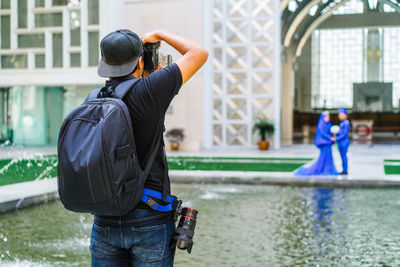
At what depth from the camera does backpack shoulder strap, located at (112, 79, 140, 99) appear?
2.35 m

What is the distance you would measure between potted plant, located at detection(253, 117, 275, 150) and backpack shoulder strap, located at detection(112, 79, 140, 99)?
69.7ft

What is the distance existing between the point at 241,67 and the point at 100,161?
23.6 m

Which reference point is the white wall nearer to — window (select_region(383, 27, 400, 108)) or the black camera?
the black camera

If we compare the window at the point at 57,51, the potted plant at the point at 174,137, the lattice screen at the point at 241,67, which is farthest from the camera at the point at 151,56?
the window at the point at 57,51

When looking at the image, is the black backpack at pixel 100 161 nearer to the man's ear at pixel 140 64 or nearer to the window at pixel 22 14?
the man's ear at pixel 140 64

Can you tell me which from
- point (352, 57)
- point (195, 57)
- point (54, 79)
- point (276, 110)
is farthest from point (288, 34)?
point (195, 57)

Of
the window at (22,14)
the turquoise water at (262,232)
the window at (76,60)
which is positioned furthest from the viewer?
the window at (22,14)

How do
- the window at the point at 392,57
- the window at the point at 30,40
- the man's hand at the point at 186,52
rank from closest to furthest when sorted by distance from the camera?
the man's hand at the point at 186,52 < the window at the point at 30,40 < the window at the point at 392,57

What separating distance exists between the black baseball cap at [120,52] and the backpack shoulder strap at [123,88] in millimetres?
65

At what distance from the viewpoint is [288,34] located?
3228 centimetres

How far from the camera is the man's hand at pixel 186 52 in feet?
8.19

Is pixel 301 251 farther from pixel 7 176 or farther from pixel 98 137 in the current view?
pixel 7 176

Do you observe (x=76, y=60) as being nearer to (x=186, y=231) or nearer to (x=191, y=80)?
(x=191, y=80)

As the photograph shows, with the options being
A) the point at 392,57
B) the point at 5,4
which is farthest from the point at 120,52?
the point at 392,57
